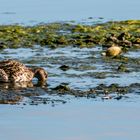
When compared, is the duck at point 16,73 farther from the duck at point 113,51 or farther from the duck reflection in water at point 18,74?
the duck at point 113,51

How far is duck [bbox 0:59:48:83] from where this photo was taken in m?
15.2

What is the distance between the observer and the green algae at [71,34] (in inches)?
755

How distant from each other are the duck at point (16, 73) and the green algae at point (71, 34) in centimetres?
315

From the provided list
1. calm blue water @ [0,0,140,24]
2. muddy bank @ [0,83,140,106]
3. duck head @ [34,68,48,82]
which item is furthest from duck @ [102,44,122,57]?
calm blue water @ [0,0,140,24]

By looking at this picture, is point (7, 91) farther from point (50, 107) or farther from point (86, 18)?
point (86, 18)

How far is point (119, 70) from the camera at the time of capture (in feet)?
52.8

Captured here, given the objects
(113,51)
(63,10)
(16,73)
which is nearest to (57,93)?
(16,73)

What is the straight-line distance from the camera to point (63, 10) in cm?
2425

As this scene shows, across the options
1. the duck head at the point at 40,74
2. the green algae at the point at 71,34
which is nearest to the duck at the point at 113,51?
the green algae at the point at 71,34

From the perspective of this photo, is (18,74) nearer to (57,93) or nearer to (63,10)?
(57,93)

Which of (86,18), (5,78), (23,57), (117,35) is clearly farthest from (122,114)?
(86,18)

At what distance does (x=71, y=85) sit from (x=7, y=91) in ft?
3.82

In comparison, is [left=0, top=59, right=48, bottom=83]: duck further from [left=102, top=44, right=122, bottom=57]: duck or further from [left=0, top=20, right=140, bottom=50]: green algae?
[left=0, top=20, right=140, bottom=50]: green algae

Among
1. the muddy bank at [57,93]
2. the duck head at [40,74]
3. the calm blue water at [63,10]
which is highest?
the calm blue water at [63,10]
